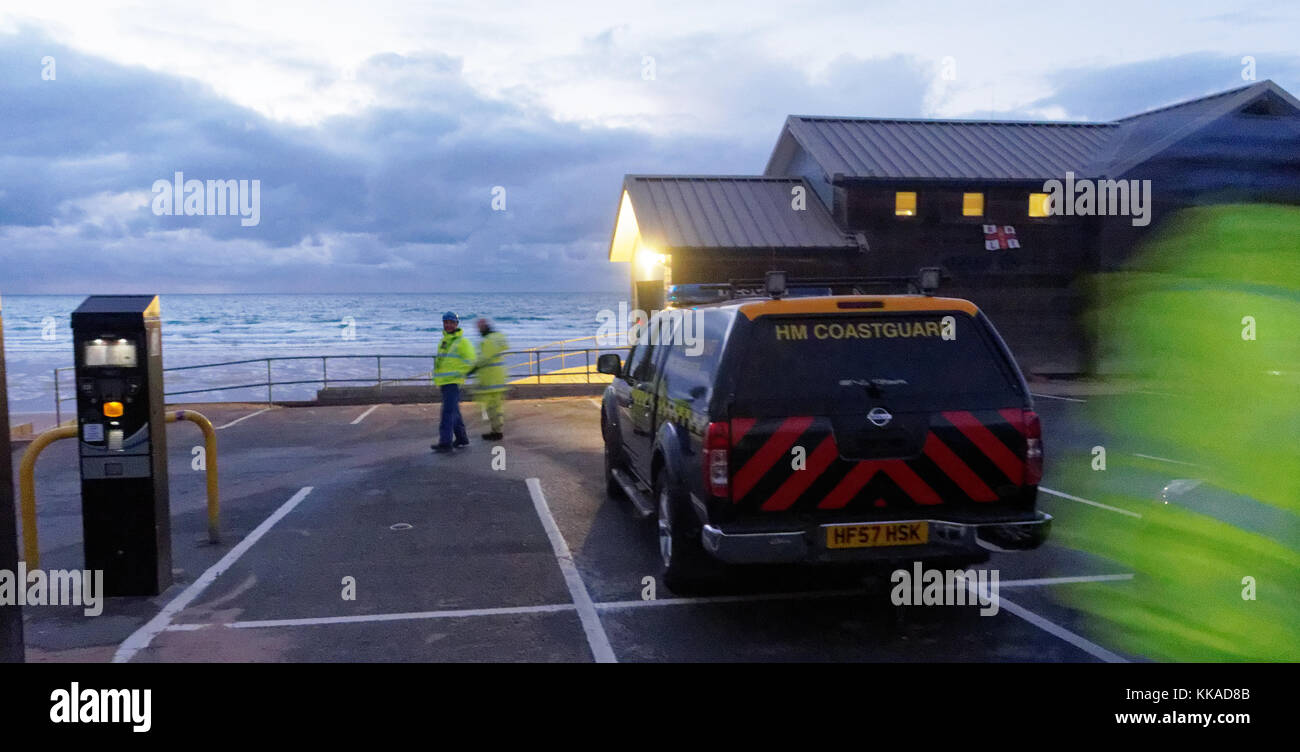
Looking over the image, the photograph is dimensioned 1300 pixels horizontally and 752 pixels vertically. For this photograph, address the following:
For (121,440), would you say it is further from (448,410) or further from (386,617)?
(448,410)

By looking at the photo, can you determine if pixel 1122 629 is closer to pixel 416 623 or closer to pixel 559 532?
pixel 416 623

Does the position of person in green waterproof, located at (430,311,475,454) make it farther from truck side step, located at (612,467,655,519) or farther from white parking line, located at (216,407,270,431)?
white parking line, located at (216,407,270,431)

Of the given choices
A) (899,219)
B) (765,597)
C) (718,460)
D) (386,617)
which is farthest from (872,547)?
(899,219)

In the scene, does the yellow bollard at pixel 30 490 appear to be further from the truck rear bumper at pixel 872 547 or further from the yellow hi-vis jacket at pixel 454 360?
the yellow hi-vis jacket at pixel 454 360

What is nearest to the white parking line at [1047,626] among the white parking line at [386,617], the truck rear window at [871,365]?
the truck rear window at [871,365]

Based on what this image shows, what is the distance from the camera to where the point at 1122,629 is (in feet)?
6.29

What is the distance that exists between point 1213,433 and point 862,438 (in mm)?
3156

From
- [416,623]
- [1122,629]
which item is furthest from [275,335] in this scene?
[1122,629]

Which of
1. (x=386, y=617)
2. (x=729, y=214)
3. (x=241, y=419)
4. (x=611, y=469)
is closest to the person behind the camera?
(x=386, y=617)

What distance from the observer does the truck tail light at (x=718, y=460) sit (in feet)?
16.0

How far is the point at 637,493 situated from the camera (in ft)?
23.6

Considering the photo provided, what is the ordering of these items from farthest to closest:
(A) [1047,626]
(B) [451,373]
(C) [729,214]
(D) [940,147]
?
(D) [940,147], (C) [729,214], (B) [451,373], (A) [1047,626]

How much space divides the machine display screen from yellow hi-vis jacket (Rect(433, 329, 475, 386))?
6.30m
